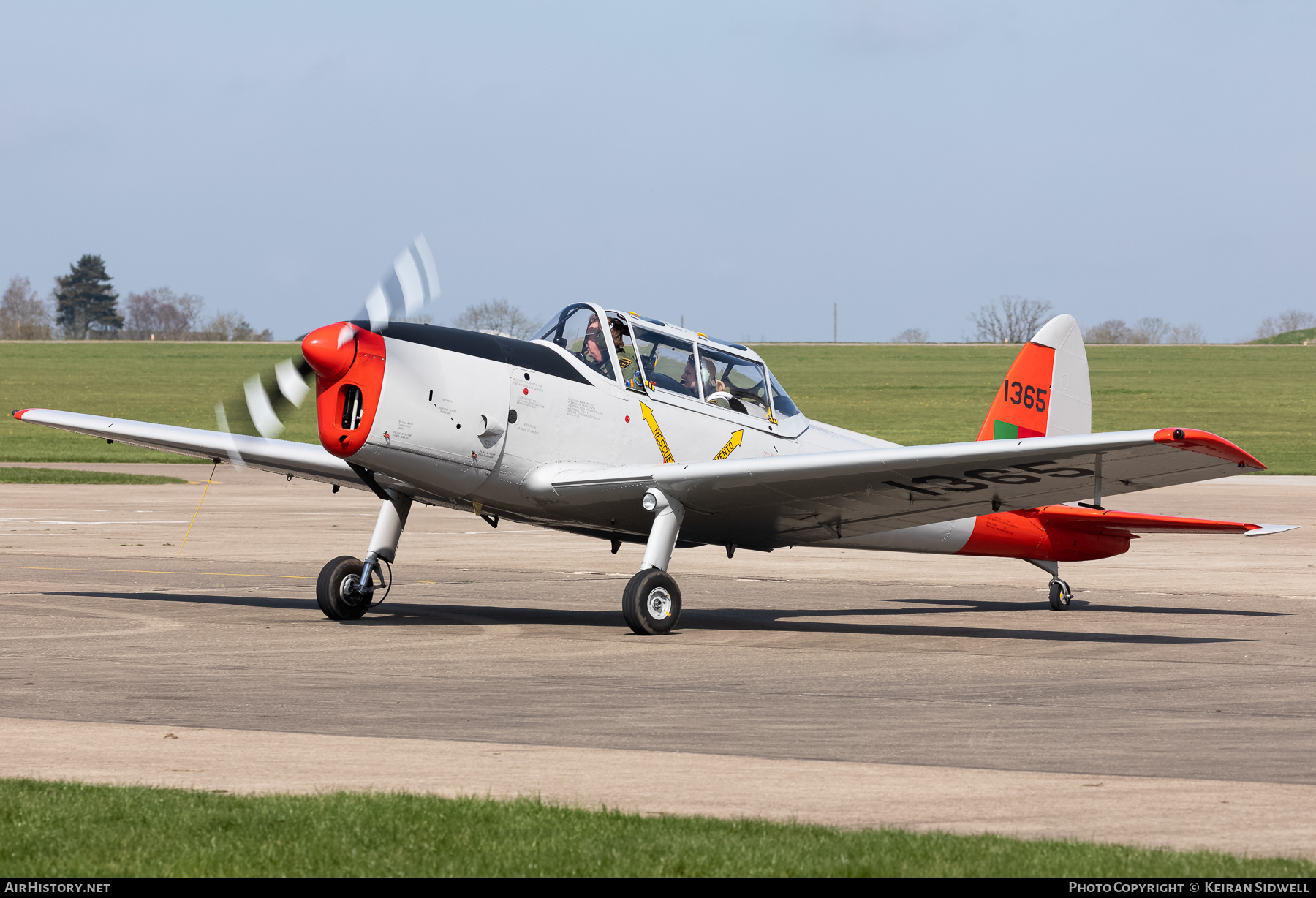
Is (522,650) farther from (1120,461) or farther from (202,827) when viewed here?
(202,827)

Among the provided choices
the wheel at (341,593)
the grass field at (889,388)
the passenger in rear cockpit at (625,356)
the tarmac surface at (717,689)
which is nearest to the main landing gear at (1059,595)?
the tarmac surface at (717,689)

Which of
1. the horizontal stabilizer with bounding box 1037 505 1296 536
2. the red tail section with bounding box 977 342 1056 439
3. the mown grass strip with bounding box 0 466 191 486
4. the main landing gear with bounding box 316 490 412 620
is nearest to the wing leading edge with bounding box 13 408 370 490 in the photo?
the main landing gear with bounding box 316 490 412 620

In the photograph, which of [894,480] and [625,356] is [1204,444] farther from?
[625,356]

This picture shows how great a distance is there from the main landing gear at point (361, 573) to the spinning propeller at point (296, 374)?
4.24ft

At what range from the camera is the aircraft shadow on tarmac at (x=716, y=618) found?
523 inches

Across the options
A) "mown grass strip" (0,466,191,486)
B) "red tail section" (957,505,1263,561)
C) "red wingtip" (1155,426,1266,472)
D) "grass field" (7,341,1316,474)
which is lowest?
"red tail section" (957,505,1263,561)

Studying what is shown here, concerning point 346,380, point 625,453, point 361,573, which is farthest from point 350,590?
point 625,453

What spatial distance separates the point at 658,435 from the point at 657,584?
4.78ft

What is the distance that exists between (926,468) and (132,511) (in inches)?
739

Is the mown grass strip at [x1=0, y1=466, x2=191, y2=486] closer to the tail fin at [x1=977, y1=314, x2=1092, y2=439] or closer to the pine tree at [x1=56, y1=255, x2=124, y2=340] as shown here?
the tail fin at [x1=977, y1=314, x2=1092, y2=439]

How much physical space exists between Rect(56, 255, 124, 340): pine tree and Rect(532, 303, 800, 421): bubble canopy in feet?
556

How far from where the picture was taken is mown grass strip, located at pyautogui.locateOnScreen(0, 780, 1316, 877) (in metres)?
5.22

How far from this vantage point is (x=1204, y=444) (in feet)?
35.0
